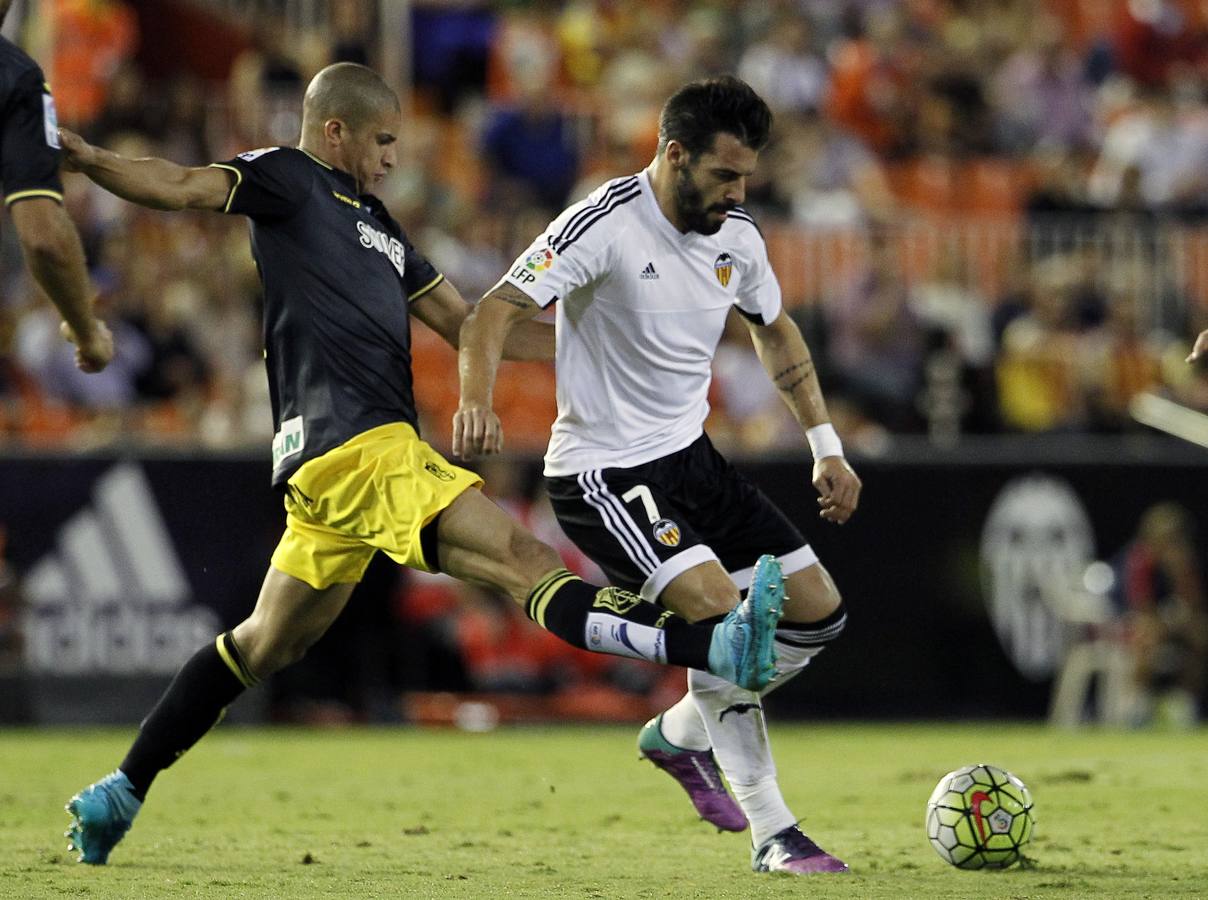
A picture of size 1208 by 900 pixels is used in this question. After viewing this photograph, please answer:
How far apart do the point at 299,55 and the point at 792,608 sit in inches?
503

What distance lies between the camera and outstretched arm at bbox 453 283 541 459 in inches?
263

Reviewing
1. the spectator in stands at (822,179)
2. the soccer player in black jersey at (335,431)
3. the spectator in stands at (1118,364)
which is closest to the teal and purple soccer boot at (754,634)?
the soccer player in black jersey at (335,431)

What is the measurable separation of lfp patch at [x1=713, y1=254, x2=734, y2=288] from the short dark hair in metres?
0.48

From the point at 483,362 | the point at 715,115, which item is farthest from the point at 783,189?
the point at 483,362

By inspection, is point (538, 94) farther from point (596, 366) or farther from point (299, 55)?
point (596, 366)

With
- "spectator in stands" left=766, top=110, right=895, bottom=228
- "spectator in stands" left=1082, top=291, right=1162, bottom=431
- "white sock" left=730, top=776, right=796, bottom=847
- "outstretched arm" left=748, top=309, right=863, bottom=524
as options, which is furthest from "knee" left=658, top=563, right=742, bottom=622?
"spectator in stands" left=766, top=110, right=895, bottom=228

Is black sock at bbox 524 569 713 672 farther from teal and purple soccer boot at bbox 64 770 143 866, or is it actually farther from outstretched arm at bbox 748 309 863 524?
teal and purple soccer boot at bbox 64 770 143 866

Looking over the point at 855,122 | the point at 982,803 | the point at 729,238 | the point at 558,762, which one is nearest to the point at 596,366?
the point at 729,238

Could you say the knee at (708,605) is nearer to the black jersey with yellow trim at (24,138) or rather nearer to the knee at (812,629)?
the knee at (812,629)

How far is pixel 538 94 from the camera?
18422 millimetres

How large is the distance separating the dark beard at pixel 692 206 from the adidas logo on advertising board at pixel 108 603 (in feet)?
27.7

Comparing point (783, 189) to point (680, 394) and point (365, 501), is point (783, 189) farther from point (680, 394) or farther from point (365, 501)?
point (365, 501)

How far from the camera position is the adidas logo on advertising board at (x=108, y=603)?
1479cm

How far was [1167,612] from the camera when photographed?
15.8 metres
